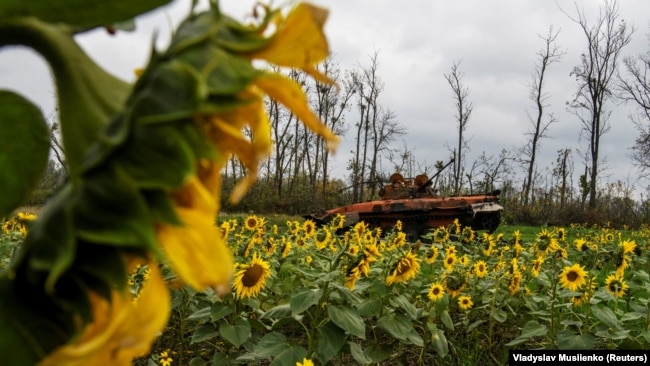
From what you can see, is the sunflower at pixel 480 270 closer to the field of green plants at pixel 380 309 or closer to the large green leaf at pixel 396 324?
the field of green plants at pixel 380 309

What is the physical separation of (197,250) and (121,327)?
0.03 metres

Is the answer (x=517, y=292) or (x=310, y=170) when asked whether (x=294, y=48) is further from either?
(x=310, y=170)

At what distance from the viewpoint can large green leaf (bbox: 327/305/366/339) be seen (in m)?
2.48

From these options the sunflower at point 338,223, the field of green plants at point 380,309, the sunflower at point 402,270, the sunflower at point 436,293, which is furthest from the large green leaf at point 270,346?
the sunflower at point 338,223

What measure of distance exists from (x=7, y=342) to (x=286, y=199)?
23819 millimetres

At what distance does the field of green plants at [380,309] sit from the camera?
275cm

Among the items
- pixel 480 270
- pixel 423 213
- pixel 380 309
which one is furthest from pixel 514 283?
pixel 423 213

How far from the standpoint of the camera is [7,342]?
0.69 feet

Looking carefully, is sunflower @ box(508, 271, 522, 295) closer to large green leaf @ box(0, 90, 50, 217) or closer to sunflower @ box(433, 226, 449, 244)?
sunflower @ box(433, 226, 449, 244)

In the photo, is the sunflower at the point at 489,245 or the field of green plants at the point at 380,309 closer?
the field of green plants at the point at 380,309

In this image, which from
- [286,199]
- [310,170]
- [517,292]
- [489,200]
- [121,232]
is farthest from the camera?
[310,170]

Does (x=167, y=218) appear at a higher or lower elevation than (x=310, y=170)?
lower

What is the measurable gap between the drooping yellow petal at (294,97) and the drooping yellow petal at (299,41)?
1cm

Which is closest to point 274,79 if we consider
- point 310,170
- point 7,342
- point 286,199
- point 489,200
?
point 7,342
